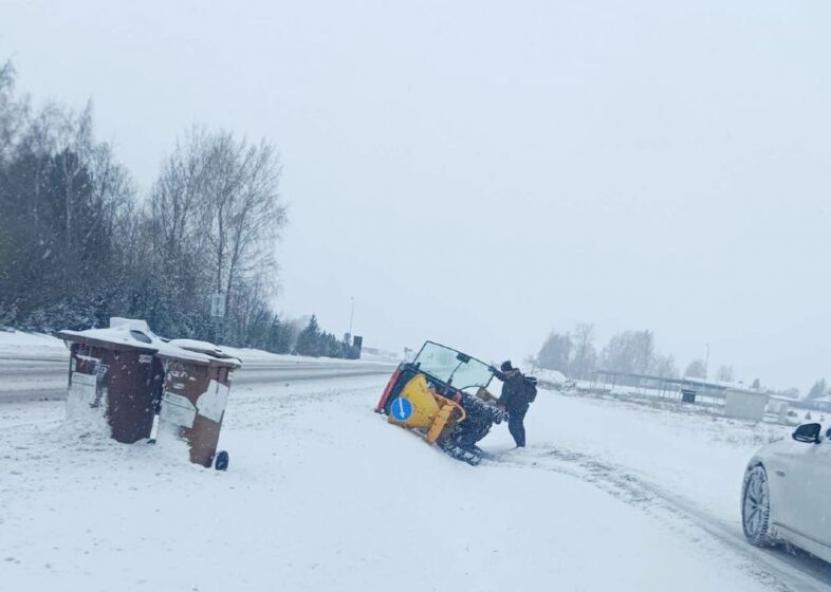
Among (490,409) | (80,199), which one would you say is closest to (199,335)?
(80,199)

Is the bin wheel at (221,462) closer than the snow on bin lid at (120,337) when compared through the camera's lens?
No

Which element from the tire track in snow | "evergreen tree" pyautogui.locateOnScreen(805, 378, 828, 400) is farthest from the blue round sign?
"evergreen tree" pyautogui.locateOnScreen(805, 378, 828, 400)

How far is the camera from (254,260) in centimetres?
4938

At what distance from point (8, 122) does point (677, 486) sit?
36.6 meters

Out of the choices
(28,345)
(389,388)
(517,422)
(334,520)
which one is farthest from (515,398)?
(28,345)

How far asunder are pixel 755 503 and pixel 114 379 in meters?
6.57

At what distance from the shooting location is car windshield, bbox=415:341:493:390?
14.8m

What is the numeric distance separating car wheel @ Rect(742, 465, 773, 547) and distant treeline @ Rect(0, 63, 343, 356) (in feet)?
88.9

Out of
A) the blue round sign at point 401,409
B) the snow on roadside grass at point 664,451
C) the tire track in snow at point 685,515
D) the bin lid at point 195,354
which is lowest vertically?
the tire track in snow at point 685,515

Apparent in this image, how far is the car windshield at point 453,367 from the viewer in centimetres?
1477

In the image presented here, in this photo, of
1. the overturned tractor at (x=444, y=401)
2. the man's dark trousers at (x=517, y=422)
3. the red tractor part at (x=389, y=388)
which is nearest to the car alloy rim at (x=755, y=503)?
the overturned tractor at (x=444, y=401)

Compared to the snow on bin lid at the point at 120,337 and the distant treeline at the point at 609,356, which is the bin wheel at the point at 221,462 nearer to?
the snow on bin lid at the point at 120,337

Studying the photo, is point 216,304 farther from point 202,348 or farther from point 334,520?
point 334,520

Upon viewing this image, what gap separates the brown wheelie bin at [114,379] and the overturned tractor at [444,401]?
6.56 metres
